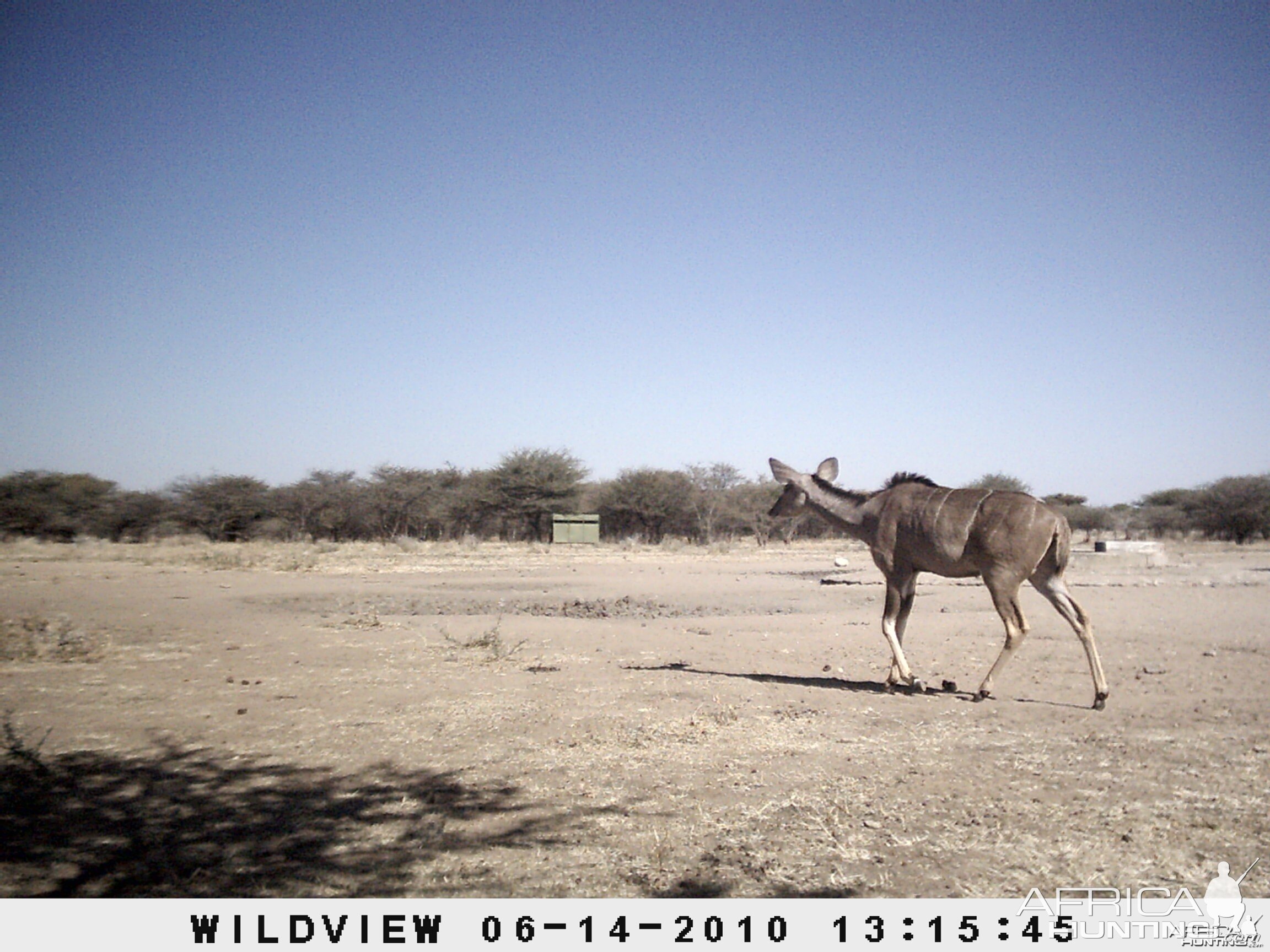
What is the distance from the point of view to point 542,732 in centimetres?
679

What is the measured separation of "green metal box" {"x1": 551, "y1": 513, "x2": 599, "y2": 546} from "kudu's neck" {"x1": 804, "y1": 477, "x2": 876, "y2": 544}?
45289mm

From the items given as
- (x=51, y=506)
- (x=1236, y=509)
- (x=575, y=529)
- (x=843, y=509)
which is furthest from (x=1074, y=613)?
(x=1236, y=509)

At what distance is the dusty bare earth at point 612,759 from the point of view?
407cm

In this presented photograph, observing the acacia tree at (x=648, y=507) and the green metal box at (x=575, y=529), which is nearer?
the green metal box at (x=575, y=529)

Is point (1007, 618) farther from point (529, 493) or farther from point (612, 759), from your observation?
point (529, 493)

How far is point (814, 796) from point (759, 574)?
23727mm

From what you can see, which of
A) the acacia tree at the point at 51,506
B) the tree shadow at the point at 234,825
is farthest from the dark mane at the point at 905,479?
the acacia tree at the point at 51,506

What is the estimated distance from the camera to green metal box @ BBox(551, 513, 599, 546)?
55.9 metres

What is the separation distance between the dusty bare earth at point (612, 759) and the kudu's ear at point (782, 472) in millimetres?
2375

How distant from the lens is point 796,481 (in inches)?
408

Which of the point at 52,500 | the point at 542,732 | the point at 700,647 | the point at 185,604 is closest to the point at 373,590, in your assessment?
the point at 185,604

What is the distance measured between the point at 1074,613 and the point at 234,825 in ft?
25.6

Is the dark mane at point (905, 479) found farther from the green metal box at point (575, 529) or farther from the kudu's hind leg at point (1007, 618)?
the green metal box at point (575, 529)
